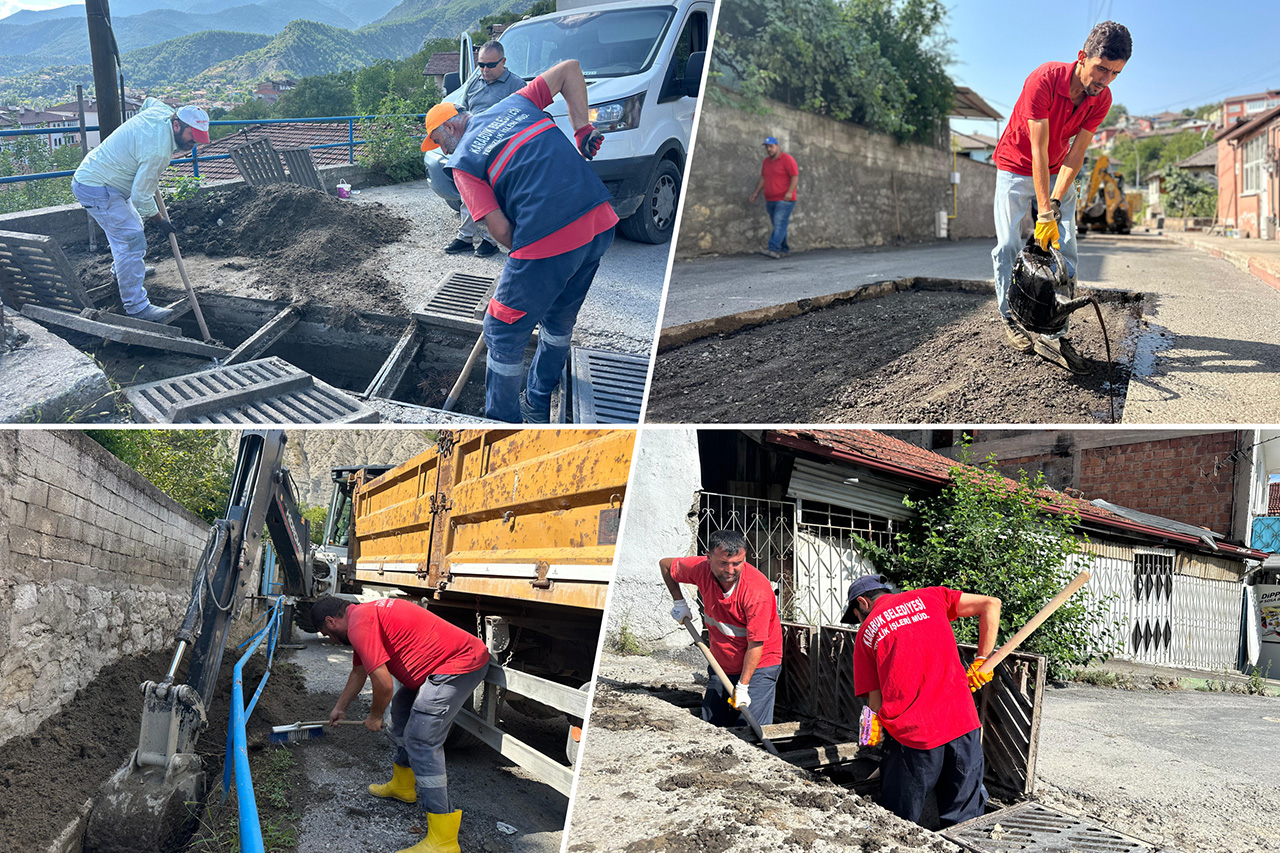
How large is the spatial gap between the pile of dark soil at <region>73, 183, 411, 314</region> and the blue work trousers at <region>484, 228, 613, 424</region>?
100 cm

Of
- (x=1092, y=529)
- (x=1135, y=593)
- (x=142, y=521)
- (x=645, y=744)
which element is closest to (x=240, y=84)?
(x=142, y=521)

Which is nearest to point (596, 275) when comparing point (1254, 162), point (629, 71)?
point (629, 71)

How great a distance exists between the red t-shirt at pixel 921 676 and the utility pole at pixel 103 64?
4.35 metres

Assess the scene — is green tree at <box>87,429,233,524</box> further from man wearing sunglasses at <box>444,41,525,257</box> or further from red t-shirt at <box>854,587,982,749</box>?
red t-shirt at <box>854,587,982,749</box>

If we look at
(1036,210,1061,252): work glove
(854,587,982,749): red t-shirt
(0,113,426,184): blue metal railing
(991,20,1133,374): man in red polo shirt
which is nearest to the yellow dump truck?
(854,587,982,749): red t-shirt

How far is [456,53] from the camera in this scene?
4.00 meters

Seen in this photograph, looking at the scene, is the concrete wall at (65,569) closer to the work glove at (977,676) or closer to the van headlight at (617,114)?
the van headlight at (617,114)

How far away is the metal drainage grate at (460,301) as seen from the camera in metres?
4.14

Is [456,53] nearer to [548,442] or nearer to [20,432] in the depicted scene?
[548,442]

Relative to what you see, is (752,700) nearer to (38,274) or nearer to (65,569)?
(65,569)

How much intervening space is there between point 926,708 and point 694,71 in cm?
304

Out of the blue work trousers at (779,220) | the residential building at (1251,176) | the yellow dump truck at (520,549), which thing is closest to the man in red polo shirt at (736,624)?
the yellow dump truck at (520,549)

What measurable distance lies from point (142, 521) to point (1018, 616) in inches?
246

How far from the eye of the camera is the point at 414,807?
407cm
